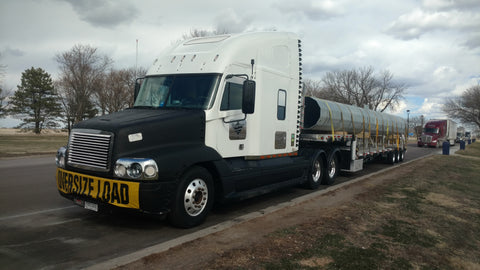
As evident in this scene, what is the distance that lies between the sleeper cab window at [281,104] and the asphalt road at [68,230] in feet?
6.42

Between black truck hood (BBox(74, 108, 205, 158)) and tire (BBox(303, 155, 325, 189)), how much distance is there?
173 inches

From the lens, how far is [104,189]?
470 cm

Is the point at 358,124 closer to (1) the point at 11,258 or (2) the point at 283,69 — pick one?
(2) the point at 283,69

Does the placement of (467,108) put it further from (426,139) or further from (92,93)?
(92,93)

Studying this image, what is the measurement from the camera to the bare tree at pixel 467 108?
64.9 m

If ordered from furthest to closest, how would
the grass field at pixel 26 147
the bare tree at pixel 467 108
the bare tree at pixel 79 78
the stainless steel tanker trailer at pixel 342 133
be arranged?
1. the bare tree at pixel 467 108
2. the bare tree at pixel 79 78
3. the grass field at pixel 26 147
4. the stainless steel tanker trailer at pixel 342 133

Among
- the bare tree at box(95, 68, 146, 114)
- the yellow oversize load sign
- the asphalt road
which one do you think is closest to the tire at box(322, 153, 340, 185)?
the asphalt road

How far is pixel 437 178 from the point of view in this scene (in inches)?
471

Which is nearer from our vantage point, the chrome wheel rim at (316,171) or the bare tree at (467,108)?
the chrome wheel rim at (316,171)

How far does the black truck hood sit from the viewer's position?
4.73 metres

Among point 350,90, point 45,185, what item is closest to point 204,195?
point 45,185

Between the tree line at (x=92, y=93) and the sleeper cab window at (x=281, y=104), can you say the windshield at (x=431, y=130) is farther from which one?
the sleeper cab window at (x=281, y=104)

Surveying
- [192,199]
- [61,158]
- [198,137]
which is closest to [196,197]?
[192,199]

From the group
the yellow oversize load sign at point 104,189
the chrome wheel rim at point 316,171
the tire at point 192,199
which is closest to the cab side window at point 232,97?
the tire at point 192,199
